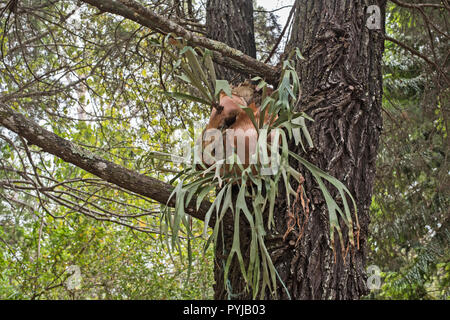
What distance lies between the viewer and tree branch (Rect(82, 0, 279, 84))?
160 centimetres

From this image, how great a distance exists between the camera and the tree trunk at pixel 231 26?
2.06 meters

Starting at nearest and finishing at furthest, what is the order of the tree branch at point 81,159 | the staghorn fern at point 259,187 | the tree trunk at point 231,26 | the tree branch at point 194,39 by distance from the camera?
the staghorn fern at point 259,187 < the tree branch at point 81,159 < the tree branch at point 194,39 < the tree trunk at point 231,26

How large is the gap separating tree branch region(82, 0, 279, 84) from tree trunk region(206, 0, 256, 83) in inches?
12.7

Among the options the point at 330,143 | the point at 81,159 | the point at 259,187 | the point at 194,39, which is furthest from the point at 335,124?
the point at 81,159

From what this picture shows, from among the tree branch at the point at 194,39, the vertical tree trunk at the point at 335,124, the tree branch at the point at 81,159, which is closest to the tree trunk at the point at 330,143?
the vertical tree trunk at the point at 335,124

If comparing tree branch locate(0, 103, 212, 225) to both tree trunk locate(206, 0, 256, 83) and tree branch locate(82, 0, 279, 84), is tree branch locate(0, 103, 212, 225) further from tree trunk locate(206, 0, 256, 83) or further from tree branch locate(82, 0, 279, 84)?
tree trunk locate(206, 0, 256, 83)

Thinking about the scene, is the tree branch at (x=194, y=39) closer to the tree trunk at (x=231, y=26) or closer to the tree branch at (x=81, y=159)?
the tree trunk at (x=231, y=26)

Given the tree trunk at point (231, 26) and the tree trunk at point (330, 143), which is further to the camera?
the tree trunk at point (231, 26)

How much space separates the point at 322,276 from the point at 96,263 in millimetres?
3847

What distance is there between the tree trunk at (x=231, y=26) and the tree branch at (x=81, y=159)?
804 millimetres

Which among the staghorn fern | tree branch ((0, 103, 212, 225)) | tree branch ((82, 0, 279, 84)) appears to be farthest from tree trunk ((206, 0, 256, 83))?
tree branch ((0, 103, 212, 225))

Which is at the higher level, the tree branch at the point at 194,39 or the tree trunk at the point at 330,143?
the tree branch at the point at 194,39

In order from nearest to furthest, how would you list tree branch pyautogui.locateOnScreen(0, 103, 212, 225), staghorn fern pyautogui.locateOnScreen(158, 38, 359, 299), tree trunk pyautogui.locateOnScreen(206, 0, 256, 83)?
staghorn fern pyautogui.locateOnScreen(158, 38, 359, 299)
tree branch pyautogui.locateOnScreen(0, 103, 212, 225)
tree trunk pyautogui.locateOnScreen(206, 0, 256, 83)
